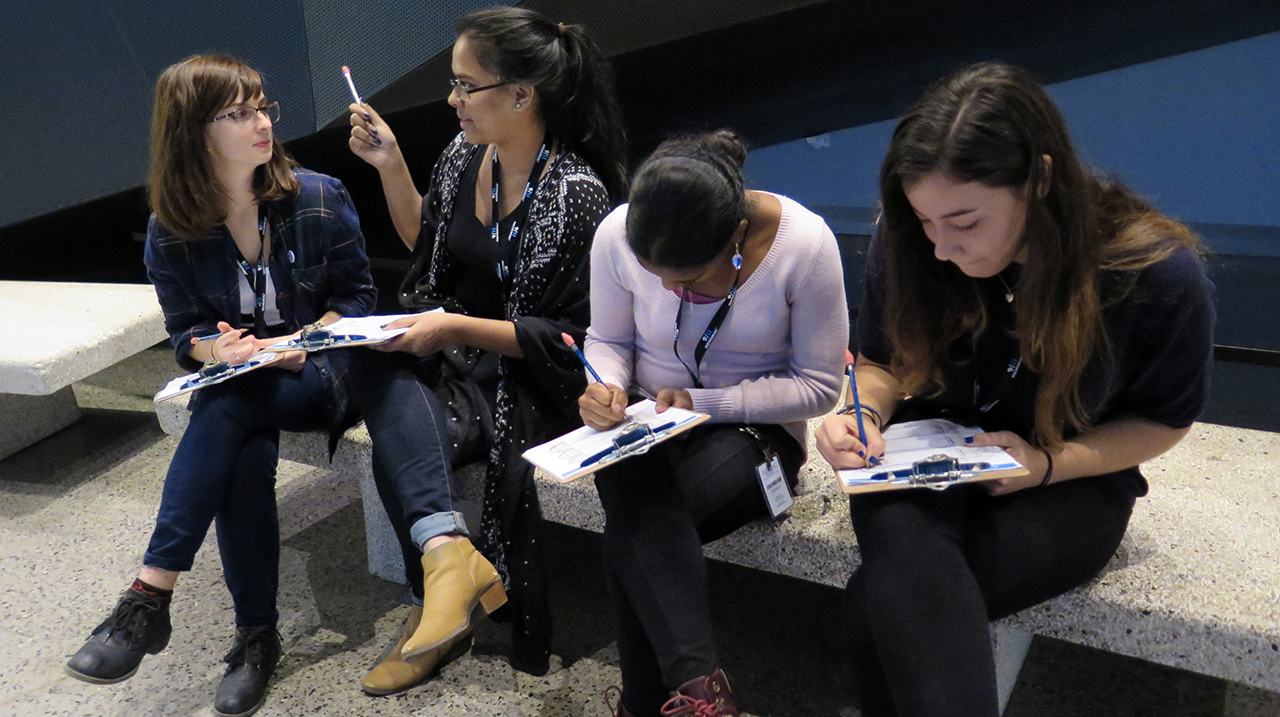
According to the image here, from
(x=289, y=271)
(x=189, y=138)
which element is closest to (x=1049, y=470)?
(x=289, y=271)

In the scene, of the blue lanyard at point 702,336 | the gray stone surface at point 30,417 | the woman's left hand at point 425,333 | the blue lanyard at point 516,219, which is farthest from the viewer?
the gray stone surface at point 30,417

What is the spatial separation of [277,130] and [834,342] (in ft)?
8.22

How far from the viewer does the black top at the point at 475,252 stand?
221cm

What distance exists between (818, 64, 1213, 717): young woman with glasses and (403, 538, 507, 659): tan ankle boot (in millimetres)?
718

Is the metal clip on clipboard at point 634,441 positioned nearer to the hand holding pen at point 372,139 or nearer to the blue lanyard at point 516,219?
the blue lanyard at point 516,219

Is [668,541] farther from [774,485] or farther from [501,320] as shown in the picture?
[501,320]

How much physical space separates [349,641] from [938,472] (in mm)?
1365

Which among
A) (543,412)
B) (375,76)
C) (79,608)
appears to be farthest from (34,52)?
(543,412)

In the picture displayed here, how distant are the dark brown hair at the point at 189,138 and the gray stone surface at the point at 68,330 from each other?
0.78 metres

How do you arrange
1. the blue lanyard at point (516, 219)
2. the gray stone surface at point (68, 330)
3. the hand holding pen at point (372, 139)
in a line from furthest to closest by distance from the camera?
the gray stone surface at point (68, 330)
the hand holding pen at point (372, 139)
the blue lanyard at point (516, 219)

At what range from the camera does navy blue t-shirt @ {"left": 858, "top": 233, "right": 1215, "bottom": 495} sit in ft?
4.75

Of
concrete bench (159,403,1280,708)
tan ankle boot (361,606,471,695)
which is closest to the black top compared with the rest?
concrete bench (159,403,1280,708)

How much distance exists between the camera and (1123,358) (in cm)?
152

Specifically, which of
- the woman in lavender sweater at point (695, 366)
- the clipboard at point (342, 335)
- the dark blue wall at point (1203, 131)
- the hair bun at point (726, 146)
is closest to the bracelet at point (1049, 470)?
the woman in lavender sweater at point (695, 366)
